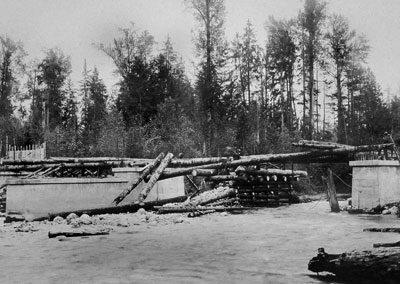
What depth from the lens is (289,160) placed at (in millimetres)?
17047

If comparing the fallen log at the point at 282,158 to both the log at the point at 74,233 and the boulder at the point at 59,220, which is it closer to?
the boulder at the point at 59,220

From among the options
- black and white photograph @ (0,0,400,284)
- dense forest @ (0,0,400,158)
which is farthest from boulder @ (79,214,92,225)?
dense forest @ (0,0,400,158)

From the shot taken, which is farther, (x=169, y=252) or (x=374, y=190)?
(x=374, y=190)

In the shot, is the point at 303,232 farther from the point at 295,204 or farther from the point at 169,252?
the point at 295,204

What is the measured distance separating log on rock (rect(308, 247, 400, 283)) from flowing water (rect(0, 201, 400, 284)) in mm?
243

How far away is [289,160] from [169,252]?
399 inches

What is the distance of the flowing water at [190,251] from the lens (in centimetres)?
591

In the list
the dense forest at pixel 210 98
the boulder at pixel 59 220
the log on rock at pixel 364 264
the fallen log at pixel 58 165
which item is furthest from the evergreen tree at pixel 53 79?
the log on rock at pixel 364 264

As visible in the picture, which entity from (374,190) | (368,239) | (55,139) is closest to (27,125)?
(55,139)

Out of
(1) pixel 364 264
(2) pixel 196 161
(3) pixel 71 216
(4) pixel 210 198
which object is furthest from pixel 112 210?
(1) pixel 364 264

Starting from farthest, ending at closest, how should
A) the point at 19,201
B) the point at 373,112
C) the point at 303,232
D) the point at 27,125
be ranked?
the point at 27,125 → the point at 373,112 → the point at 19,201 → the point at 303,232

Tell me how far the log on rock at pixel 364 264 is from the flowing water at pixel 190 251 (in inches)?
9.6

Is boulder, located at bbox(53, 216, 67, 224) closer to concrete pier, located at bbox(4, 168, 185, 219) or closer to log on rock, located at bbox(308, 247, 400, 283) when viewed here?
concrete pier, located at bbox(4, 168, 185, 219)

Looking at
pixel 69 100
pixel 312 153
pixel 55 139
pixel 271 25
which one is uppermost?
pixel 271 25
